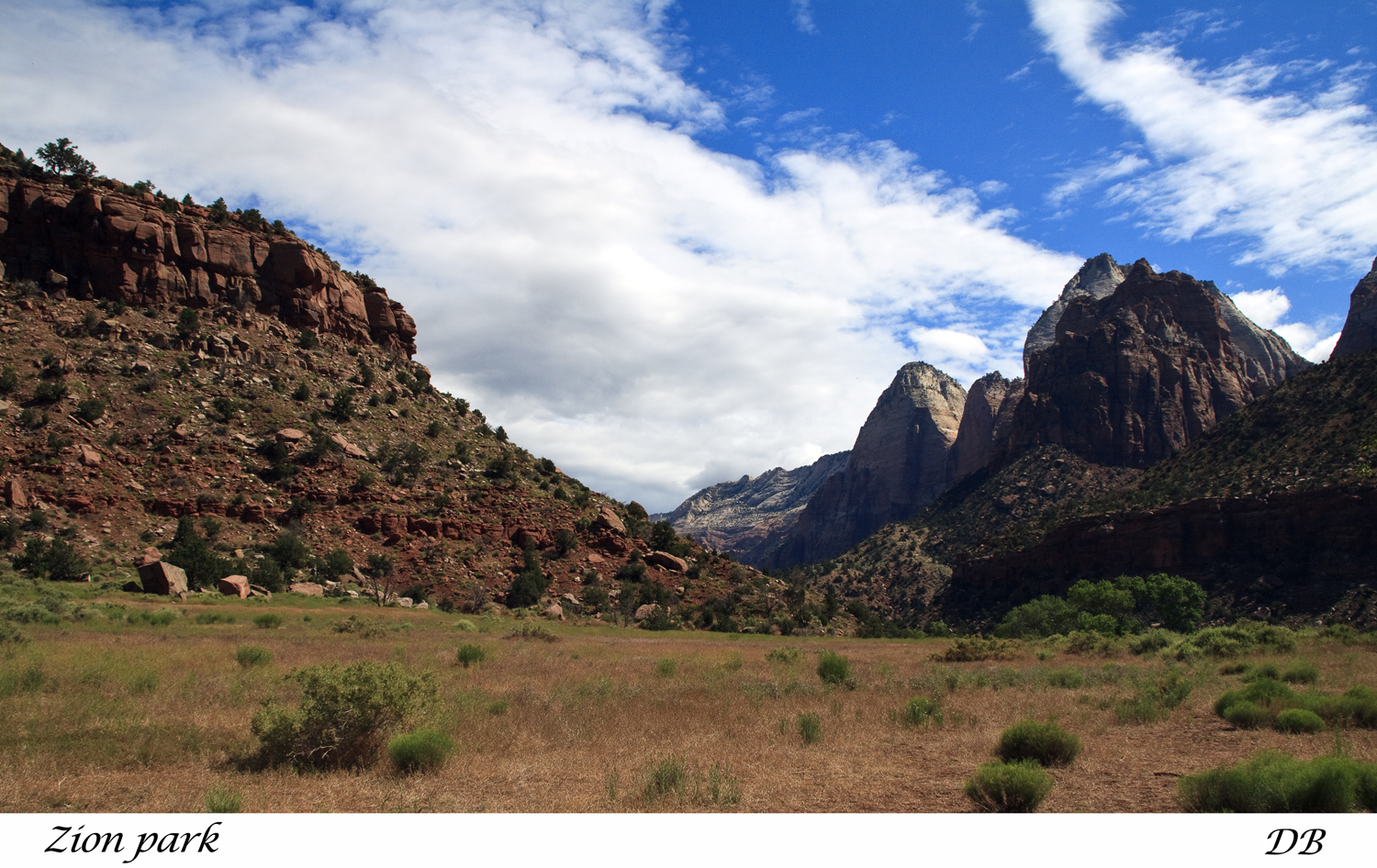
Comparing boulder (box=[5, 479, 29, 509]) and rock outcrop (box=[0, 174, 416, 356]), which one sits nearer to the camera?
boulder (box=[5, 479, 29, 509])

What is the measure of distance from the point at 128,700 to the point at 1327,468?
79.9m

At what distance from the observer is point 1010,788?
7.83 metres

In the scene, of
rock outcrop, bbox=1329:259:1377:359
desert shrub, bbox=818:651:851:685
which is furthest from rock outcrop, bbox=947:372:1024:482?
desert shrub, bbox=818:651:851:685

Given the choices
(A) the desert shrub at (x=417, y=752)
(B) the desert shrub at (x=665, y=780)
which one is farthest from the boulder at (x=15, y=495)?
(B) the desert shrub at (x=665, y=780)

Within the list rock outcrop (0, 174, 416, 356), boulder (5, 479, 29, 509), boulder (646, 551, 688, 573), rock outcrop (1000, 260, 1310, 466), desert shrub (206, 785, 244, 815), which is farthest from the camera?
rock outcrop (1000, 260, 1310, 466)

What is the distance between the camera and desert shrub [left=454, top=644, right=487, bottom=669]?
64.6ft

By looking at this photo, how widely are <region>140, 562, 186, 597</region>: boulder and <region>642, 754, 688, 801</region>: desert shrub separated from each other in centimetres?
3200

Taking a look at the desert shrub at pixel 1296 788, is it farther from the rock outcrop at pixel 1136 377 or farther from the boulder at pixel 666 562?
the rock outcrop at pixel 1136 377

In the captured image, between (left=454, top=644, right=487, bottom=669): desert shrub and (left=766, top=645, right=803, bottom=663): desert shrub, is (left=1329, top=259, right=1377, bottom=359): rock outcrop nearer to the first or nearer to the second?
(left=766, top=645, right=803, bottom=663): desert shrub

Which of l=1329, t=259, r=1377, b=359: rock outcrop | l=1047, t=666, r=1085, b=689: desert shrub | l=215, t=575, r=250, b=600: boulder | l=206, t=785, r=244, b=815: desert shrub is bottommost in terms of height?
l=1047, t=666, r=1085, b=689: desert shrub

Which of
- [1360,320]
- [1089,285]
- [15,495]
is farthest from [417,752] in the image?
[1089,285]

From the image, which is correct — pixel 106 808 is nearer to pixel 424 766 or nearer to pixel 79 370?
pixel 424 766

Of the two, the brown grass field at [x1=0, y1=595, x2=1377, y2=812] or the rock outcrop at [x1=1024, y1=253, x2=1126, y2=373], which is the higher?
the rock outcrop at [x1=1024, y1=253, x2=1126, y2=373]

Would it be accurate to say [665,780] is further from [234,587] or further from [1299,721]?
[234,587]
